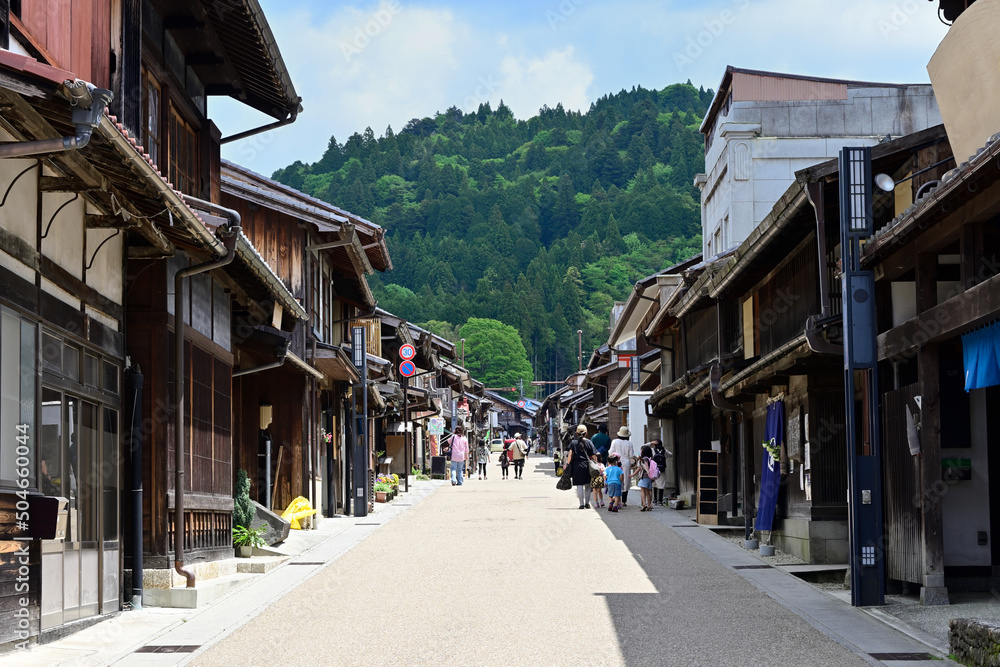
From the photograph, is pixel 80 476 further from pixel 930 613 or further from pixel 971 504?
pixel 971 504

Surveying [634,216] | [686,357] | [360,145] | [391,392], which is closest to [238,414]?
[686,357]

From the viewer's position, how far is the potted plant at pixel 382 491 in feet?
103

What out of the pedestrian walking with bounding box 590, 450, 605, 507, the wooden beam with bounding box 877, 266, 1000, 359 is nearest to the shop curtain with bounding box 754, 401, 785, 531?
the wooden beam with bounding box 877, 266, 1000, 359

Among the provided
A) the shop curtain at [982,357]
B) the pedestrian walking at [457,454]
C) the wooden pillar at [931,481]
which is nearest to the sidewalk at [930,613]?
the wooden pillar at [931,481]

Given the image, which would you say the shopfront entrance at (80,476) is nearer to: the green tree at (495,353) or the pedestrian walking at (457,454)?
the pedestrian walking at (457,454)

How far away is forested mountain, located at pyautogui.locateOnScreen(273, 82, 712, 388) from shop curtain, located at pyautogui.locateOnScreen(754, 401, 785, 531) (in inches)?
3448

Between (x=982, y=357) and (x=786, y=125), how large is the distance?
2752 cm

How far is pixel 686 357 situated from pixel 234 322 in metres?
15.3

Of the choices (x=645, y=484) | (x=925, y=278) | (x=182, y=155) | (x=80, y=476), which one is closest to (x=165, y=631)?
(x=80, y=476)

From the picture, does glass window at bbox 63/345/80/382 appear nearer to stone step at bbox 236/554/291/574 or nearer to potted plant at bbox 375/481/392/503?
stone step at bbox 236/554/291/574

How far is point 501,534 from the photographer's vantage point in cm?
2067

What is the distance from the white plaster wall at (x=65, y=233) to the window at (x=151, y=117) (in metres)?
2.37

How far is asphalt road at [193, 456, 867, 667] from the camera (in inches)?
372

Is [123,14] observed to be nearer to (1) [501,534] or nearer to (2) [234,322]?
(2) [234,322]
